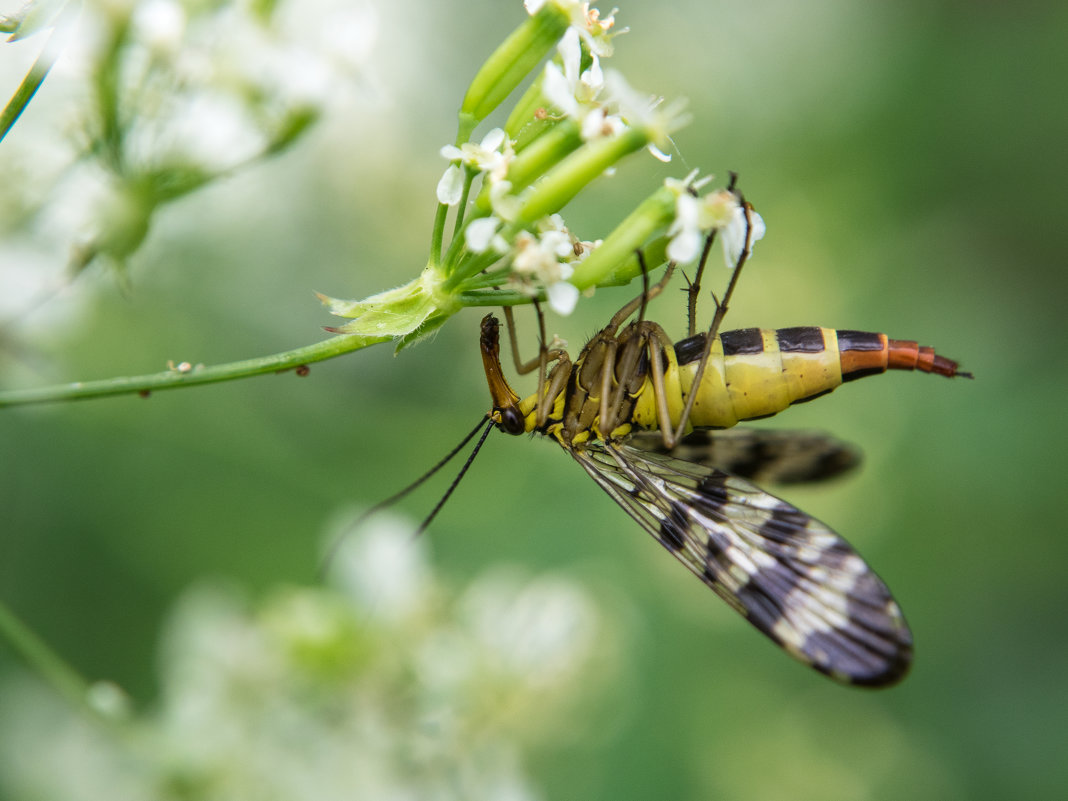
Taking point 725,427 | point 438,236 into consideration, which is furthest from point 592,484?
point 438,236

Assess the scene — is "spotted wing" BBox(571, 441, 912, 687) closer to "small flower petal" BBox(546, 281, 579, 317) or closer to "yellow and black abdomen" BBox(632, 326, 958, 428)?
"yellow and black abdomen" BBox(632, 326, 958, 428)

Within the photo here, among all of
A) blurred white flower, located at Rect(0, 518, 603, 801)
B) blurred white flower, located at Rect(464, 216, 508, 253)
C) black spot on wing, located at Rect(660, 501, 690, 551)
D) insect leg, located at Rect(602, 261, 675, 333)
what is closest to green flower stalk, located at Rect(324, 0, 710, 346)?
blurred white flower, located at Rect(464, 216, 508, 253)

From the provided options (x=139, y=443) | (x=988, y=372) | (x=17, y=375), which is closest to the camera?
(x=17, y=375)

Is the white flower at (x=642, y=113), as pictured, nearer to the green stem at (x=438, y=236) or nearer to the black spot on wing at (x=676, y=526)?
the green stem at (x=438, y=236)

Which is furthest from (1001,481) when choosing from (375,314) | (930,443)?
(375,314)

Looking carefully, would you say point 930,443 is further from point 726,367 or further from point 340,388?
point 340,388

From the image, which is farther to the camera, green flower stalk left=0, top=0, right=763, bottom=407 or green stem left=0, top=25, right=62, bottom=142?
green flower stalk left=0, top=0, right=763, bottom=407

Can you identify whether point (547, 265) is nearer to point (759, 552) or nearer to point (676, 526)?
point (676, 526)
